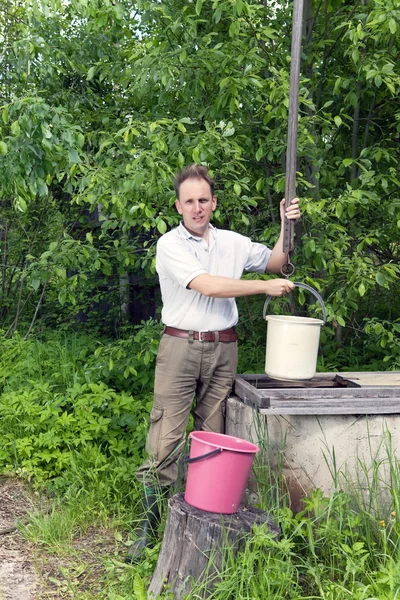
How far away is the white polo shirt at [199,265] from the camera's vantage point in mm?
3371

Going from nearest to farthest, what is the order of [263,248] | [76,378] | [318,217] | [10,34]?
[263,248] → [318,217] → [76,378] → [10,34]

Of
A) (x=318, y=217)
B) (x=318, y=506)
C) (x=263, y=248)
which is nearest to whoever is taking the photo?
(x=318, y=506)

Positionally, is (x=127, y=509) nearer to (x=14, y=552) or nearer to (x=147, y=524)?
(x=147, y=524)

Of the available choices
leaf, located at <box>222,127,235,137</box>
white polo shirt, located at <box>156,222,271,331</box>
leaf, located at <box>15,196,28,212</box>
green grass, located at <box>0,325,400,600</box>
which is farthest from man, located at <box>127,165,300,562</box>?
leaf, located at <box>15,196,28,212</box>

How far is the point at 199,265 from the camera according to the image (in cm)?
330

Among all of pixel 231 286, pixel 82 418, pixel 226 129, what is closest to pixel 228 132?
pixel 226 129

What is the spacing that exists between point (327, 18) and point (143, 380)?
296 cm

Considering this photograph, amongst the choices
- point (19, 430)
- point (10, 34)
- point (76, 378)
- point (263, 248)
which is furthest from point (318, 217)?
point (10, 34)

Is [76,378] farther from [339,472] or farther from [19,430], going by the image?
[339,472]

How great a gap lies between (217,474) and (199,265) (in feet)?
3.28

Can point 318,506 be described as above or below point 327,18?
below

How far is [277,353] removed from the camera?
3326 millimetres

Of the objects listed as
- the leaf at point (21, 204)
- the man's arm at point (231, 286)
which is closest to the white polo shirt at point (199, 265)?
the man's arm at point (231, 286)

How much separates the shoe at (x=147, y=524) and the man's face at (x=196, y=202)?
1355 millimetres
